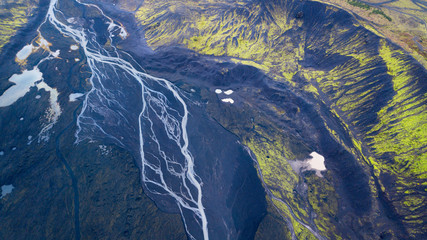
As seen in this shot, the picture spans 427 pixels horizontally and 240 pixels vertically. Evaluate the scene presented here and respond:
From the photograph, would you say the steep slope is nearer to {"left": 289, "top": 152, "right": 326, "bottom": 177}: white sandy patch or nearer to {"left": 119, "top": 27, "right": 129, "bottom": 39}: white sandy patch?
{"left": 289, "top": 152, "right": 326, "bottom": 177}: white sandy patch

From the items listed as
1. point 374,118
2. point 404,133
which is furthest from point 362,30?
point 404,133

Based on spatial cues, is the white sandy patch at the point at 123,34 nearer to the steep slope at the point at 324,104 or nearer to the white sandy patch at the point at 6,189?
the steep slope at the point at 324,104

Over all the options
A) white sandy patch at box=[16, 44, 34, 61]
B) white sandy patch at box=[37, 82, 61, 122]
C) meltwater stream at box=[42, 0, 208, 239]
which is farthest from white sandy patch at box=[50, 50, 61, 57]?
white sandy patch at box=[37, 82, 61, 122]

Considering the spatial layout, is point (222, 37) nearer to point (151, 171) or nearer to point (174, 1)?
point (174, 1)

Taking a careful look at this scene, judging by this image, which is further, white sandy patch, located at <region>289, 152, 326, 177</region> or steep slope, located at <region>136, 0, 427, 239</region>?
white sandy patch, located at <region>289, 152, 326, 177</region>

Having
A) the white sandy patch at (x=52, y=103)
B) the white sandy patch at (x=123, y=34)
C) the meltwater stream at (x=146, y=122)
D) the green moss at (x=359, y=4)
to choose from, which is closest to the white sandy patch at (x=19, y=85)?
the white sandy patch at (x=52, y=103)
